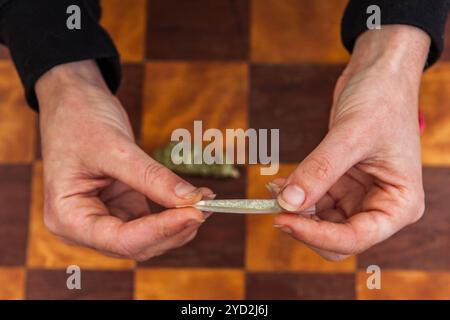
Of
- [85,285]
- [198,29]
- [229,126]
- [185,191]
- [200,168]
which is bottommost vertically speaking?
[85,285]

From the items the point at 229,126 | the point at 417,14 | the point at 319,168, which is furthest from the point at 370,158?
the point at 229,126

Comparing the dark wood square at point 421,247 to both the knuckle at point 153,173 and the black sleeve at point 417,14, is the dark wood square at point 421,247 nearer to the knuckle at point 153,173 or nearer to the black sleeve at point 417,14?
the black sleeve at point 417,14

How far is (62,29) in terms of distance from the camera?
75cm

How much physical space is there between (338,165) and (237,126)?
1.54 feet

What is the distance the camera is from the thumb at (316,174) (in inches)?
25.0

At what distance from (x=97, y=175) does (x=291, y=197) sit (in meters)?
0.29

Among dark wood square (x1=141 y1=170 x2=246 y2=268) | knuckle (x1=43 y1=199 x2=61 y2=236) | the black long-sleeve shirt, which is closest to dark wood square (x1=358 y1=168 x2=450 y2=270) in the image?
dark wood square (x1=141 y1=170 x2=246 y2=268)

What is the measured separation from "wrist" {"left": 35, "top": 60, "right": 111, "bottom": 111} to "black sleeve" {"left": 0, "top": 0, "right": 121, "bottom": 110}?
0.01 meters

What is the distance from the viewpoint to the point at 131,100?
1120 millimetres

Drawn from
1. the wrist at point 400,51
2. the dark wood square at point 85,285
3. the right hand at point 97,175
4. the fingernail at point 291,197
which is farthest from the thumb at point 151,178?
the dark wood square at point 85,285

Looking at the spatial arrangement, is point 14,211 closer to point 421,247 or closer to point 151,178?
point 151,178

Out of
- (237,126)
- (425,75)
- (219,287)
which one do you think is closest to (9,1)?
(237,126)

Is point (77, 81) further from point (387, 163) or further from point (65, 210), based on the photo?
point (387, 163)
